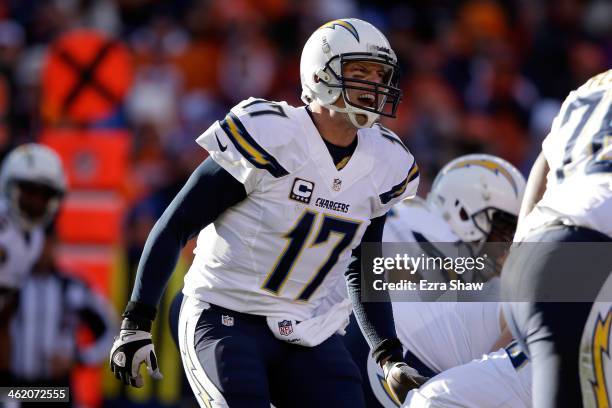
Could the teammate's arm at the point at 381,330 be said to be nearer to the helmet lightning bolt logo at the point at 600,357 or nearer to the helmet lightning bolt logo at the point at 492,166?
the helmet lightning bolt logo at the point at 600,357

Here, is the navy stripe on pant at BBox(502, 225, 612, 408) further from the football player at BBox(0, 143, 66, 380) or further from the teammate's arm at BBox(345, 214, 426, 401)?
the football player at BBox(0, 143, 66, 380)

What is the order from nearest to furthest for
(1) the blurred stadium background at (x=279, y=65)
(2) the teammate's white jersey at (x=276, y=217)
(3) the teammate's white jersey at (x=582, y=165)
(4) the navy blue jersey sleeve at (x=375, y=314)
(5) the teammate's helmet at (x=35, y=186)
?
(3) the teammate's white jersey at (x=582, y=165) < (2) the teammate's white jersey at (x=276, y=217) < (4) the navy blue jersey sleeve at (x=375, y=314) < (5) the teammate's helmet at (x=35, y=186) < (1) the blurred stadium background at (x=279, y=65)

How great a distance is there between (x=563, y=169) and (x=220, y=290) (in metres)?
1.19

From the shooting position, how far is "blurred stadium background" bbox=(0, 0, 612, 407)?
1019 cm

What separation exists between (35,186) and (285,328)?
367 centimetres

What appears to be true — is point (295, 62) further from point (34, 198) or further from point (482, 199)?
point (482, 199)

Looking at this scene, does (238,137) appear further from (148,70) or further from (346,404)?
(148,70)

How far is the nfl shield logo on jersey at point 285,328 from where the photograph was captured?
388cm

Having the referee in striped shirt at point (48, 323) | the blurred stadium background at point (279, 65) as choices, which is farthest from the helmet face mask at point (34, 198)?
the blurred stadium background at point (279, 65)

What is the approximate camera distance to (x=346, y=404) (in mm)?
3859

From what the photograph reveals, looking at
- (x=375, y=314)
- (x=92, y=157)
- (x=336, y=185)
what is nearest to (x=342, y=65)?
(x=336, y=185)

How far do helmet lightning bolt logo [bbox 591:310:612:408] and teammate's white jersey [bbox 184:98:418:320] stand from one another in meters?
1.09

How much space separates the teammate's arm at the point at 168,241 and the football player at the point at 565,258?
0.98 m

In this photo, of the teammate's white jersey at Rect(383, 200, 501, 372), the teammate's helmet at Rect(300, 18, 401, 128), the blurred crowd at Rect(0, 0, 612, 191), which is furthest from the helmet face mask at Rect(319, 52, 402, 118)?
the blurred crowd at Rect(0, 0, 612, 191)
